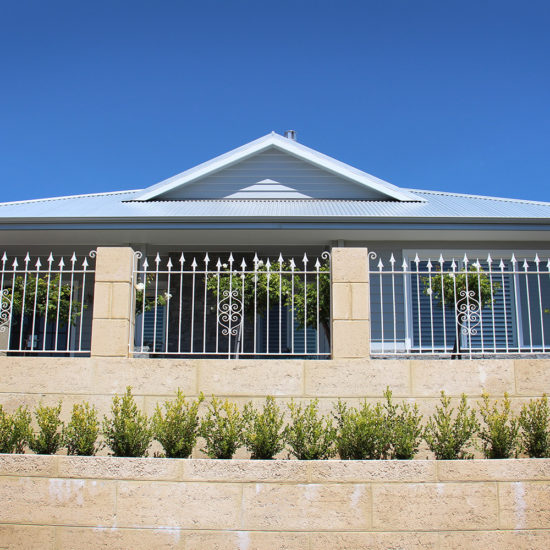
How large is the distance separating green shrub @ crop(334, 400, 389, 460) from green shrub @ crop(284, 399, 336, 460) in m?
0.09

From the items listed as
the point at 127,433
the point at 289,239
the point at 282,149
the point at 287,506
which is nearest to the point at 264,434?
the point at 287,506

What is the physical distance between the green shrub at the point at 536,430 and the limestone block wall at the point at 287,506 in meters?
0.31

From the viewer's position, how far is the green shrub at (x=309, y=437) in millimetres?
4887

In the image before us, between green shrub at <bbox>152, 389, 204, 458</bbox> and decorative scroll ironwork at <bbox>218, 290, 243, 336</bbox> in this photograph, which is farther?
decorative scroll ironwork at <bbox>218, 290, 243, 336</bbox>

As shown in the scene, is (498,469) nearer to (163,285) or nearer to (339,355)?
(339,355)

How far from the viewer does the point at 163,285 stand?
12.8 m

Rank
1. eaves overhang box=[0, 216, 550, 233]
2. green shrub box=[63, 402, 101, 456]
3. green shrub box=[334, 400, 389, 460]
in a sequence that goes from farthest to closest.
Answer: eaves overhang box=[0, 216, 550, 233]
green shrub box=[63, 402, 101, 456]
green shrub box=[334, 400, 389, 460]

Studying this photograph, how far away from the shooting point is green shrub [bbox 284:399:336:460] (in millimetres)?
4887

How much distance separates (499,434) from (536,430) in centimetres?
35

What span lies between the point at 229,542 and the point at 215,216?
6.20m

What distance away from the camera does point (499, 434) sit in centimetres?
494

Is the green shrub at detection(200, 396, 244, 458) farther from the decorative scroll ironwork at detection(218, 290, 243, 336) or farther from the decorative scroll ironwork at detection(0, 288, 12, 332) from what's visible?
the decorative scroll ironwork at detection(0, 288, 12, 332)

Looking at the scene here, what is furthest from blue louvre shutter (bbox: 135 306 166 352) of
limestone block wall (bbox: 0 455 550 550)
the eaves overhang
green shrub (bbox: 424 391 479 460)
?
green shrub (bbox: 424 391 479 460)

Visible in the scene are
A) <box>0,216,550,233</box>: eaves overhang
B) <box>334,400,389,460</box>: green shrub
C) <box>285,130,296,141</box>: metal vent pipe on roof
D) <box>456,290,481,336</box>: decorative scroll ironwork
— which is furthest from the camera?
<box>285,130,296,141</box>: metal vent pipe on roof
